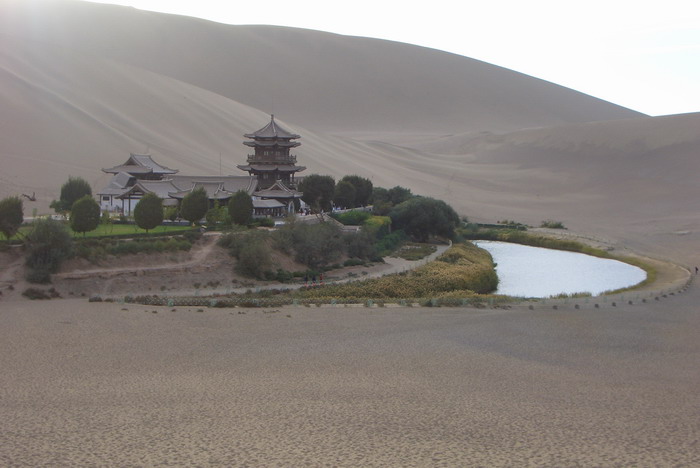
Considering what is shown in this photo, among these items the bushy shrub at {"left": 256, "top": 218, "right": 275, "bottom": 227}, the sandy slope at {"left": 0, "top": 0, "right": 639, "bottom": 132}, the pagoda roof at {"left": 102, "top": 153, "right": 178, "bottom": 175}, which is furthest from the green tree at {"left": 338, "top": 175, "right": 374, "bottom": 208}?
the sandy slope at {"left": 0, "top": 0, "right": 639, "bottom": 132}

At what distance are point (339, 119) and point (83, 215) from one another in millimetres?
101931

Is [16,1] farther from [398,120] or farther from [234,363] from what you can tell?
[234,363]

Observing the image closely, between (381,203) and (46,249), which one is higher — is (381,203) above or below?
above

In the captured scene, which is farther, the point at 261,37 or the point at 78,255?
the point at 261,37

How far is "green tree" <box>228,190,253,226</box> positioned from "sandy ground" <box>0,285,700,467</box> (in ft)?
42.8

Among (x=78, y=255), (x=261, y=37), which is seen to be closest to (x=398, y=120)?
(x=261, y=37)

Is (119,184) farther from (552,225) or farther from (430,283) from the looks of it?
(552,225)

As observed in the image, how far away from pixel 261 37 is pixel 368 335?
461 feet

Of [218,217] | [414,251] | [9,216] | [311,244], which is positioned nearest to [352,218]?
[414,251]

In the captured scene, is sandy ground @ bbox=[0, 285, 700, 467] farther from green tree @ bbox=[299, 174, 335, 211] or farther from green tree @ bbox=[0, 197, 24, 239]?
green tree @ bbox=[299, 174, 335, 211]

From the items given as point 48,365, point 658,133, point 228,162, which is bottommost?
point 48,365

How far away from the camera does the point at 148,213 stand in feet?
97.0

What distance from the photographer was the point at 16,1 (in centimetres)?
12062

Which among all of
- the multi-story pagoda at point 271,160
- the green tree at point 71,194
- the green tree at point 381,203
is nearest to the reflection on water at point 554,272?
the green tree at point 381,203
